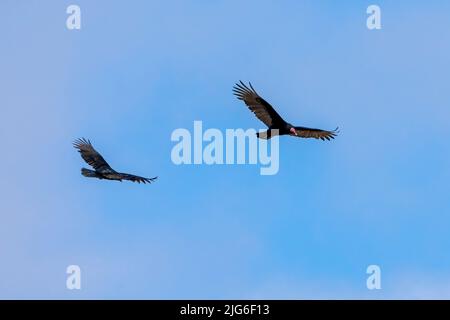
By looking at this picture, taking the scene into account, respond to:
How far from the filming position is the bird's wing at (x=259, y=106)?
149ft

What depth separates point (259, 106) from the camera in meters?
45.9

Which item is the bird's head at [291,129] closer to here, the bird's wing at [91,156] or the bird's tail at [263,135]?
the bird's tail at [263,135]

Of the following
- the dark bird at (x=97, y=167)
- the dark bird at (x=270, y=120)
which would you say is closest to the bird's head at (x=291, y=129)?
the dark bird at (x=270, y=120)

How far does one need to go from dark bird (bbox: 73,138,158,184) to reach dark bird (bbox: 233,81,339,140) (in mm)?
4170

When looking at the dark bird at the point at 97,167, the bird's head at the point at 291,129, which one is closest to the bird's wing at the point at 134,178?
the dark bird at the point at 97,167

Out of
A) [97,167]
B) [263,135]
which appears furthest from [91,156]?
[263,135]

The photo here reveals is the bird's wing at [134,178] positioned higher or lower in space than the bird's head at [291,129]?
lower

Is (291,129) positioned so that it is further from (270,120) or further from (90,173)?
(90,173)

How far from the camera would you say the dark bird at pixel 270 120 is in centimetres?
4553

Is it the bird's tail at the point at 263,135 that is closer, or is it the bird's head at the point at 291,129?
the bird's tail at the point at 263,135
